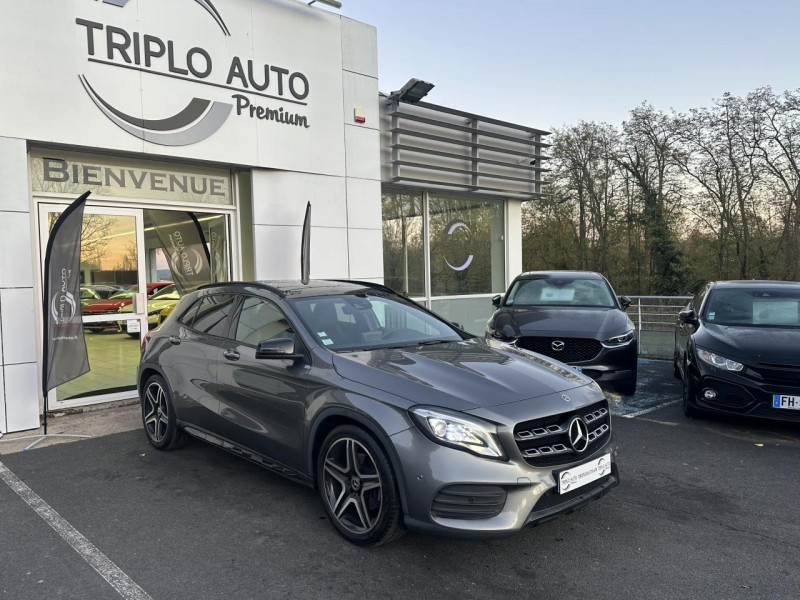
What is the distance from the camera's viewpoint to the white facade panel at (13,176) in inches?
237

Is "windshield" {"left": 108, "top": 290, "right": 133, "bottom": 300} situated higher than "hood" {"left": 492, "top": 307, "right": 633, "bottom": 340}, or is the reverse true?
"windshield" {"left": 108, "top": 290, "right": 133, "bottom": 300}

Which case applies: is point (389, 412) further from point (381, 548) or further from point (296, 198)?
point (296, 198)

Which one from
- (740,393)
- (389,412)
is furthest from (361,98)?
(389,412)

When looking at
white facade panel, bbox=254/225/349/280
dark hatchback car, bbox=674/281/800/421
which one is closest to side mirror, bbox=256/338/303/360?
dark hatchback car, bbox=674/281/800/421

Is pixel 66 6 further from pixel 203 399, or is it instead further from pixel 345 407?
pixel 345 407

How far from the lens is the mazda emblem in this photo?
3.14 metres

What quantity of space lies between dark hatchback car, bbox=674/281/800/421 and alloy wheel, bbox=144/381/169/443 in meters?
5.03

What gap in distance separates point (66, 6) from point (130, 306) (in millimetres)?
3441

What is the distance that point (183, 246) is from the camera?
26.8 ft

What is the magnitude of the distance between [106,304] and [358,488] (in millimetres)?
5251

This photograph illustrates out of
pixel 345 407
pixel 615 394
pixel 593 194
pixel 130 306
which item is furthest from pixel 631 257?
pixel 345 407

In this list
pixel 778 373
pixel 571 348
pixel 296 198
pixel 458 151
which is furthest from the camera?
pixel 458 151

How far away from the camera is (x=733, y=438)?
5.41 metres

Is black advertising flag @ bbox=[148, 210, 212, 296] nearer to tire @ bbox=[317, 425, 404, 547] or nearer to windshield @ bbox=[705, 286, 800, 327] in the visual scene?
tire @ bbox=[317, 425, 404, 547]
